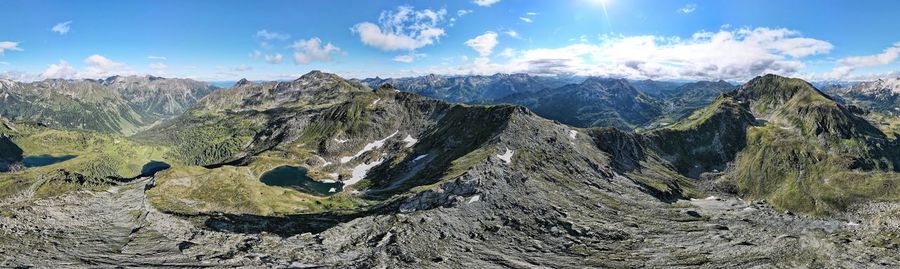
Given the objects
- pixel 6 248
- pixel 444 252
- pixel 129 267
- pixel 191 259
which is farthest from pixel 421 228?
pixel 6 248

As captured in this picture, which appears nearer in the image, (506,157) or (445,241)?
(445,241)

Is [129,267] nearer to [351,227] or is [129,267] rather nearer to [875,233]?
[351,227]

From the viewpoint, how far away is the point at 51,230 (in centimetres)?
10356

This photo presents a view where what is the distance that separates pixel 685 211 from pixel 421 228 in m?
108

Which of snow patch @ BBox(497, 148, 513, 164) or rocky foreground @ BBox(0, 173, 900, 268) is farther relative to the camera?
snow patch @ BBox(497, 148, 513, 164)

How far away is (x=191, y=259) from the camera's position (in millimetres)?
88875

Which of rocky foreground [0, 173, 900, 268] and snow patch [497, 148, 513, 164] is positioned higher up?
snow patch [497, 148, 513, 164]

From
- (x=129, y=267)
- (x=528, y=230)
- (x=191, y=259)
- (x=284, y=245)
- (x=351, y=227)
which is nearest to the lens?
(x=129, y=267)

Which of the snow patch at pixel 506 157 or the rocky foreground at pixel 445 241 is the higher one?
the snow patch at pixel 506 157

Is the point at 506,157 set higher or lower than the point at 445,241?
higher

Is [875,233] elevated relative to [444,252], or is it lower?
elevated

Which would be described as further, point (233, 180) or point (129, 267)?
point (233, 180)

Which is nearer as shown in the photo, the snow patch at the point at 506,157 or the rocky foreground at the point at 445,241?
the rocky foreground at the point at 445,241

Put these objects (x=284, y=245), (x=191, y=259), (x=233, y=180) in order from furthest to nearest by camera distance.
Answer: (x=233, y=180) < (x=284, y=245) < (x=191, y=259)
